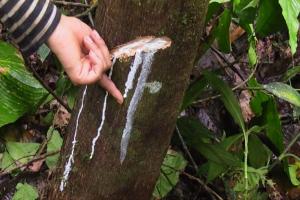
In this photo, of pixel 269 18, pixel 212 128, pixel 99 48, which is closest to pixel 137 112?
pixel 99 48

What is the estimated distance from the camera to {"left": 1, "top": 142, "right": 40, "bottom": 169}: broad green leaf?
1919mm

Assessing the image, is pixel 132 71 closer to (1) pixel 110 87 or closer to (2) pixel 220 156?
(1) pixel 110 87

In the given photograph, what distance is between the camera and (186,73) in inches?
49.4

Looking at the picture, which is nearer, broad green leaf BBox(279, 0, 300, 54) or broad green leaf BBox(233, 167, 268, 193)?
broad green leaf BBox(279, 0, 300, 54)

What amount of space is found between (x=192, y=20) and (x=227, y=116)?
1125 millimetres

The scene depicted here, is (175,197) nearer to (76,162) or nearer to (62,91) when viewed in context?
(62,91)

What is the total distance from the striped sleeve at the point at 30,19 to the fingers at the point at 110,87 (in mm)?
170

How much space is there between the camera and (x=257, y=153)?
183 centimetres

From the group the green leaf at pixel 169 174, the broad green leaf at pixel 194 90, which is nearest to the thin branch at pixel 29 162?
the green leaf at pixel 169 174

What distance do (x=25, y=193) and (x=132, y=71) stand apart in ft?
2.58

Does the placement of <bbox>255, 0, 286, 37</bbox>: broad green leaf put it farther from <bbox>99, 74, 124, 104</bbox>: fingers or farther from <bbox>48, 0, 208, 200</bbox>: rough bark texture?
<bbox>99, 74, 124, 104</bbox>: fingers

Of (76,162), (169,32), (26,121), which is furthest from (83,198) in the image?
(26,121)

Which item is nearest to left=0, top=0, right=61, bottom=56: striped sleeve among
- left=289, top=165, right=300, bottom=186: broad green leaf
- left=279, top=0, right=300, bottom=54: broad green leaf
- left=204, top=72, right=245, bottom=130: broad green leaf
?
left=279, top=0, right=300, bottom=54: broad green leaf

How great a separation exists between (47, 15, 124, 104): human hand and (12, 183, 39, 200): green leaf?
784 mm
